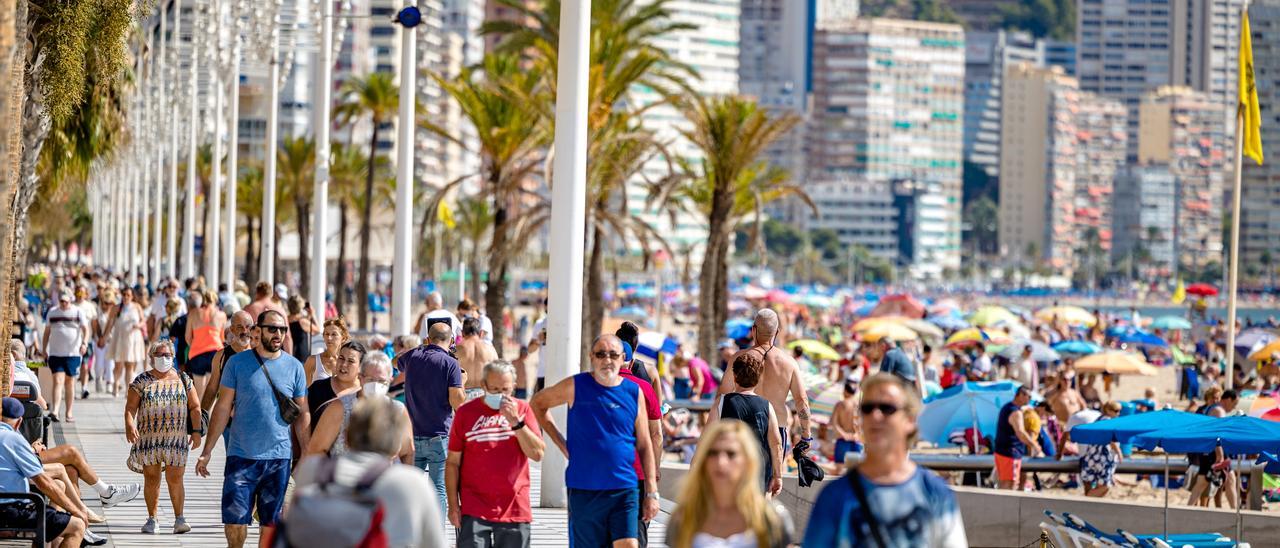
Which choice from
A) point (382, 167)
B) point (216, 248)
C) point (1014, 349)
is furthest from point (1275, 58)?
point (216, 248)

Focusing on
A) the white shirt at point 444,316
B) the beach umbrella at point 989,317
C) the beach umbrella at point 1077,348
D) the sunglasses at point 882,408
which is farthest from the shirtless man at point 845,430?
the beach umbrella at point 989,317

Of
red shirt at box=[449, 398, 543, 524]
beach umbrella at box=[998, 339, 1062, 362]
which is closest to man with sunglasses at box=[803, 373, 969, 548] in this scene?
red shirt at box=[449, 398, 543, 524]

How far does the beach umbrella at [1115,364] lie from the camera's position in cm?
3212

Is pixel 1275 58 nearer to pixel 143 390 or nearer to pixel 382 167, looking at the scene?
pixel 382 167

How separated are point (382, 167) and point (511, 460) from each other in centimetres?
7238

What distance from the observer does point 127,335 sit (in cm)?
1978

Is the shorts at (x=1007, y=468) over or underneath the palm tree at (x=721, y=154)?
underneath

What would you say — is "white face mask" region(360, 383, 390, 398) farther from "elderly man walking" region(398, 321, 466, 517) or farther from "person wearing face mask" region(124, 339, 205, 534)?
"person wearing face mask" region(124, 339, 205, 534)

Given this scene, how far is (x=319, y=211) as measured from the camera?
837 inches

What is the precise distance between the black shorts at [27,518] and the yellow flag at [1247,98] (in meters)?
23.2

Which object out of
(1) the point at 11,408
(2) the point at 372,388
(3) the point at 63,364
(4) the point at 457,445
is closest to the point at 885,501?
(4) the point at 457,445

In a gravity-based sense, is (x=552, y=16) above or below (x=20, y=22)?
above

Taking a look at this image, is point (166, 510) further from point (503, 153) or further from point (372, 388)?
point (503, 153)

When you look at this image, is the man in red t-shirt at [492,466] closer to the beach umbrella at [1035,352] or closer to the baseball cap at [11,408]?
the baseball cap at [11,408]
